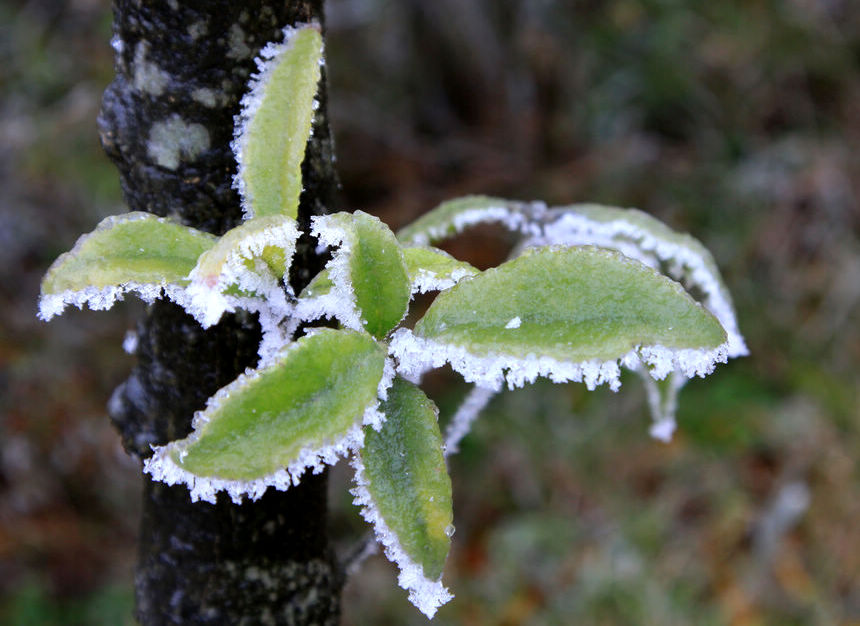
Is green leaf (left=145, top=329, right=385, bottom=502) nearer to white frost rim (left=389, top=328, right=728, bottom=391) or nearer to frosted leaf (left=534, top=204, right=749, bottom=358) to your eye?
white frost rim (left=389, top=328, right=728, bottom=391)

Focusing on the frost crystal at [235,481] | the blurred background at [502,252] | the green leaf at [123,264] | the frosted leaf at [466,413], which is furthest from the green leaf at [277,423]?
the blurred background at [502,252]

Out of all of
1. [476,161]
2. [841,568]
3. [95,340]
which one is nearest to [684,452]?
[841,568]

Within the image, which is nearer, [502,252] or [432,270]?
[432,270]

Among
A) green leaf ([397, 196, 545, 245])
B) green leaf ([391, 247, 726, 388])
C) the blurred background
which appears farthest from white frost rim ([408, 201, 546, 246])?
the blurred background

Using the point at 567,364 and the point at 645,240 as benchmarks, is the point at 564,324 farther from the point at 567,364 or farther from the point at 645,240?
the point at 645,240

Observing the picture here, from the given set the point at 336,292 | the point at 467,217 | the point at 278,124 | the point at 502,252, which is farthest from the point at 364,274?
the point at 502,252

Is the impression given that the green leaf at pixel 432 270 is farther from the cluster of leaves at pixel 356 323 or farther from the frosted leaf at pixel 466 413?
the frosted leaf at pixel 466 413
